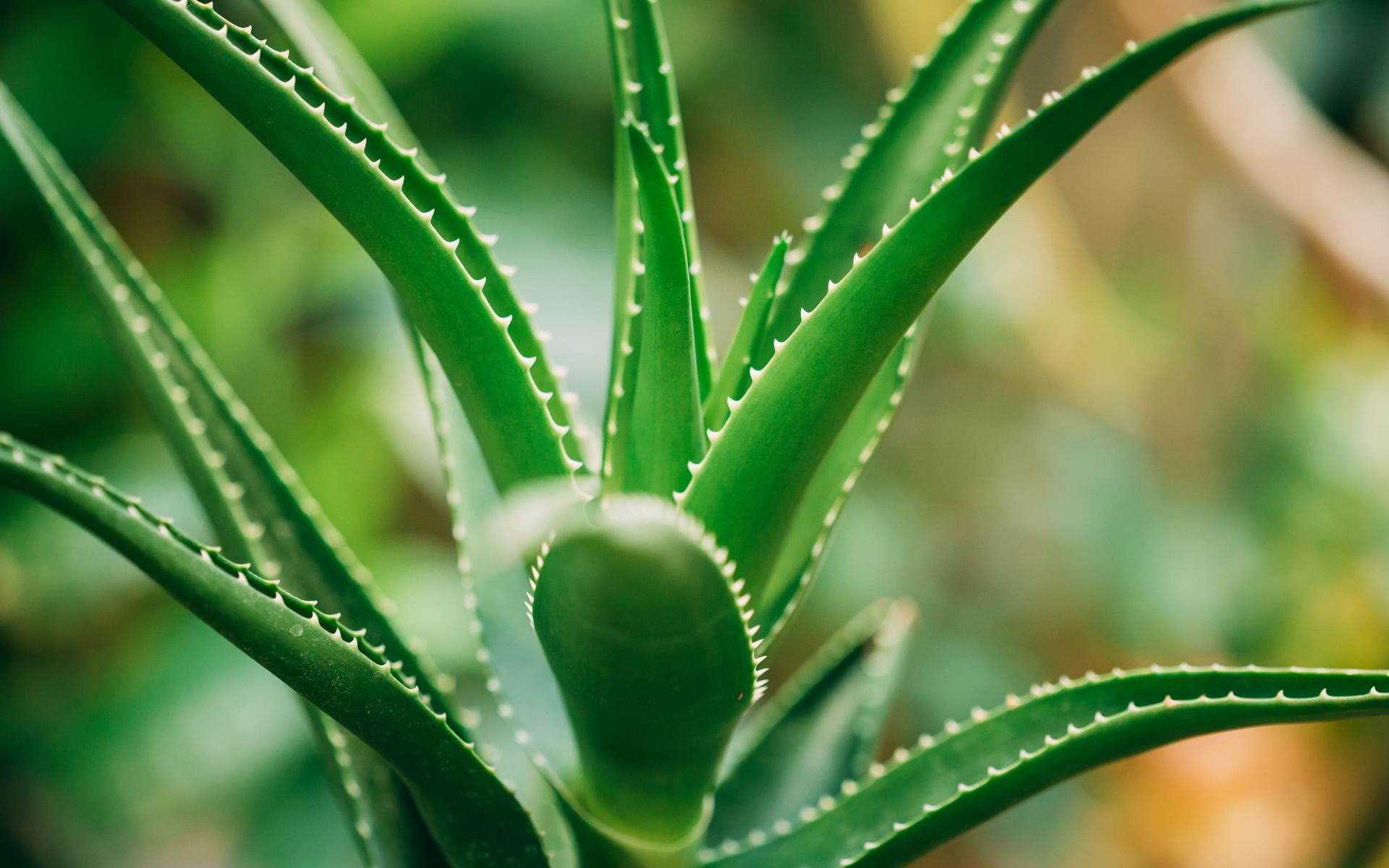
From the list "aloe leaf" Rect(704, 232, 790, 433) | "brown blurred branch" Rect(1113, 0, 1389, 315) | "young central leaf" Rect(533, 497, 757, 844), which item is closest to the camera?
"young central leaf" Rect(533, 497, 757, 844)

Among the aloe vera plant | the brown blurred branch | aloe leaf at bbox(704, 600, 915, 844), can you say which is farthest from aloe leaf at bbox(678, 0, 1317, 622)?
the brown blurred branch

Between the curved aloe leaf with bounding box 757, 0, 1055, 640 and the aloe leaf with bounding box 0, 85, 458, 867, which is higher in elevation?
the curved aloe leaf with bounding box 757, 0, 1055, 640

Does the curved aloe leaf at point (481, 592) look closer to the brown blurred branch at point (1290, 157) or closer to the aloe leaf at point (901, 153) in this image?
the aloe leaf at point (901, 153)

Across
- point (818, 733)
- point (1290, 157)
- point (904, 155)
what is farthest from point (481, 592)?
point (1290, 157)

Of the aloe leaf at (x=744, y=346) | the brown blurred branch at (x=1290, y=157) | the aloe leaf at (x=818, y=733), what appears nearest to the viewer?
the aloe leaf at (x=744, y=346)

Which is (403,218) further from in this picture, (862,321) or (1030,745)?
(1030,745)

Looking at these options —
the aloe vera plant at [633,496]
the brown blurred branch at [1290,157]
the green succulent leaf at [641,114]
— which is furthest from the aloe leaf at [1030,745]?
the brown blurred branch at [1290,157]

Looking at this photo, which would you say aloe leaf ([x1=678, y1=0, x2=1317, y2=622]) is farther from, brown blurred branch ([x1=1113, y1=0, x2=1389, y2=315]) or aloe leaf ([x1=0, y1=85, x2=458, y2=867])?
brown blurred branch ([x1=1113, y1=0, x2=1389, y2=315])
